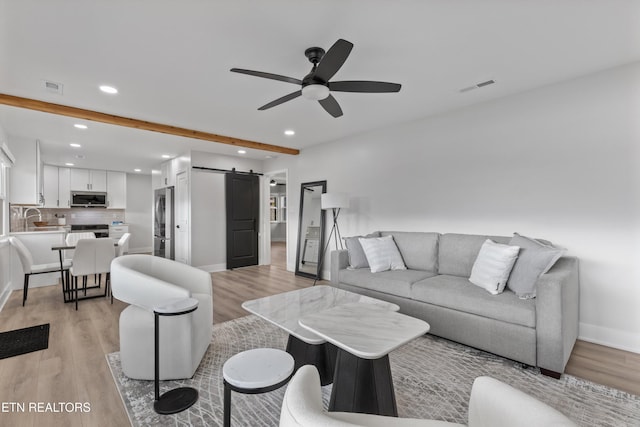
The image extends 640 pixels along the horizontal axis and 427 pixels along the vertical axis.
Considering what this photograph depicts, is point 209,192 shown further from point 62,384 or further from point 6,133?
point 62,384

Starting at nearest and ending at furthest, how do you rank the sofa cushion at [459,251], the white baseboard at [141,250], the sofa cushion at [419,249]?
the sofa cushion at [459,251] < the sofa cushion at [419,249] < the white baseboard at [141,250]

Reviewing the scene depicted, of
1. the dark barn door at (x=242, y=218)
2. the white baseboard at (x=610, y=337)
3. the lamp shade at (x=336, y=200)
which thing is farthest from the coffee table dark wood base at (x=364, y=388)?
the dark barn door at (x=242, y=218)

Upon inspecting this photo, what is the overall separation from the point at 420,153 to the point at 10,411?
4.49m

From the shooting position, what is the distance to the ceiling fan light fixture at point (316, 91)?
7.45 feet

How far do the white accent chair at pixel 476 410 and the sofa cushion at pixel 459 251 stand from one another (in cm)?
252

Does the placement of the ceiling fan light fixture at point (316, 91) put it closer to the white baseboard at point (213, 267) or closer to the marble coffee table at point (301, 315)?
the marble coffee table at point (301, 315)

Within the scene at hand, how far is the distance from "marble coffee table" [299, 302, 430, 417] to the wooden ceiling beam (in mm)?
3839

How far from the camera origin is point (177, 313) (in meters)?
1.81

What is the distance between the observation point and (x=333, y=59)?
197 centimetres

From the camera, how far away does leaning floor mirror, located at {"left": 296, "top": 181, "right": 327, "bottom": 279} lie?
559 cm

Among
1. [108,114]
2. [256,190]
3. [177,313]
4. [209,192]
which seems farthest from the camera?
[256,190]

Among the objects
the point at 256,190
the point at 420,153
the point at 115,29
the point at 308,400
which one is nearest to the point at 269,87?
the point at 115,29

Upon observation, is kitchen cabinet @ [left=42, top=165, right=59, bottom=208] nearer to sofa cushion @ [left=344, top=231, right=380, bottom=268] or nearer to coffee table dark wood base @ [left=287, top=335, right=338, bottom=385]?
sofa cushion @ [left=344, top=231, right=380, bottom=268]

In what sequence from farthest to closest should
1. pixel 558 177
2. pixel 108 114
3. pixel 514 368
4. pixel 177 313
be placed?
pixel 108 114
pixel 558 177
pixel 514 368
pixel 177 313
